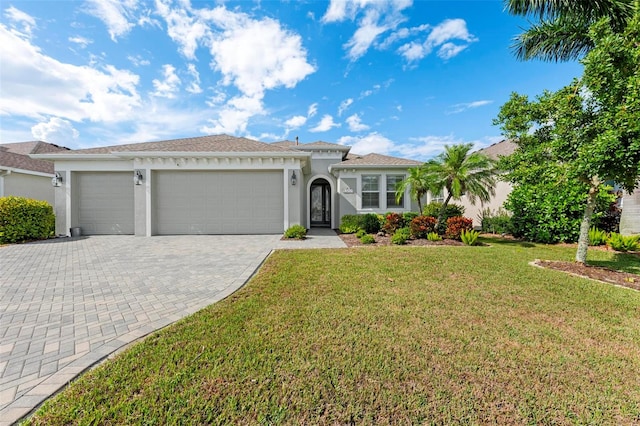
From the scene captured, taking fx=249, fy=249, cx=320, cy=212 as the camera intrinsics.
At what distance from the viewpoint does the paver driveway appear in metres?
2.44

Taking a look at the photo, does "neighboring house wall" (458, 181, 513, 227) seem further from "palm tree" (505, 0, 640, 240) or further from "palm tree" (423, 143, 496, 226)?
"palm tree" (505, 0, 640, 240)

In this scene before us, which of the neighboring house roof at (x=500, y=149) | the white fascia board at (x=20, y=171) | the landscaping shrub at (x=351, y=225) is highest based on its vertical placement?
the neighboring house roof at (x=500, y=149)

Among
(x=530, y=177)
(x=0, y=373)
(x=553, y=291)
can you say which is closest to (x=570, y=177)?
(x=530, y=177)

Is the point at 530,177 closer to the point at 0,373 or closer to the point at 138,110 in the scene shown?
the point at 0,373

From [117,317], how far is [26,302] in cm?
196

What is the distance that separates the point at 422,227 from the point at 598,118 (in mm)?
5785

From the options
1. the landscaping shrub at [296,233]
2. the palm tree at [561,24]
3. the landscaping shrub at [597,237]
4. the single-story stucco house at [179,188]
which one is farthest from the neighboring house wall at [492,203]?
the single-story stucco house at [179,188]

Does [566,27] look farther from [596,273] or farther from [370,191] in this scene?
[370,191]

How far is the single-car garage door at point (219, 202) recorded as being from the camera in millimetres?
11656

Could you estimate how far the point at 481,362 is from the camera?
8.31 feet

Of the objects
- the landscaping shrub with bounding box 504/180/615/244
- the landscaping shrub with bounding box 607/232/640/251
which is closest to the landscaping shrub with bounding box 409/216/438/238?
the landscaping shrub with bounding box 504/180/615/244

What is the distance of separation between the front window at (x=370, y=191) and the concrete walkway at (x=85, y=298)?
23.6ft

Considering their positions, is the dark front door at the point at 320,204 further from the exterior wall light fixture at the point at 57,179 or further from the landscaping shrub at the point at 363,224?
the exterior wall light fixture at the point at 57,179

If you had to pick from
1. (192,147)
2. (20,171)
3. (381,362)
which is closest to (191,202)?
(192,147)
